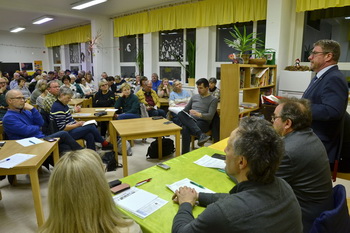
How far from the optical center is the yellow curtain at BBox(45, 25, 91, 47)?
31.9ft

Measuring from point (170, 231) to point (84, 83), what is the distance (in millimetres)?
7418

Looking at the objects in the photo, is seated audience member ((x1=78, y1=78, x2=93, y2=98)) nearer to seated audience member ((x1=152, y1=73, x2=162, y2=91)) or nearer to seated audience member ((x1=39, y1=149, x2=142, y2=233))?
seated audience member ((x1=152, y1=73, x2=162, y2=91))

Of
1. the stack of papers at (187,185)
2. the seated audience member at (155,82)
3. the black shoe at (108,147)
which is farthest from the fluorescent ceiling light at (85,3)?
the stack of papers at (187,185)

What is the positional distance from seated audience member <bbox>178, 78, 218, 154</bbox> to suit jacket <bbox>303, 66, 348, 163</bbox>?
6.38 feet

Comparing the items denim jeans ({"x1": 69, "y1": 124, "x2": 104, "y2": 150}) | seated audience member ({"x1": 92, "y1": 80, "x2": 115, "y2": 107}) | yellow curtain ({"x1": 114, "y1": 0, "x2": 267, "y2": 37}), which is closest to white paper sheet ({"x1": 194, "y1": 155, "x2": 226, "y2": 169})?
denim jeans ({"x1": 69, "y1": 124, "x2": 104, "y2": 150})

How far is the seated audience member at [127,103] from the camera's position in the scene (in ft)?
16.4

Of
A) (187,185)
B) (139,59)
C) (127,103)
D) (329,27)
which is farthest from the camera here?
(139,59)

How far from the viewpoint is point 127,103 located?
5105 mm

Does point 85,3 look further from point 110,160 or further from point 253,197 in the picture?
point 253,197

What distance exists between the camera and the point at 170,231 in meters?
1.17

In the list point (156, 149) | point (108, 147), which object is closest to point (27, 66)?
point (108, 147)

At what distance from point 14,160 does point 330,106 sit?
2.69m

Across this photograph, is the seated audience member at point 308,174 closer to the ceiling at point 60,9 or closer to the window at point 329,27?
the window at point 329,27

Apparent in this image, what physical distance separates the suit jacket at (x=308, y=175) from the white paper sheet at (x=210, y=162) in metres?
0.52
